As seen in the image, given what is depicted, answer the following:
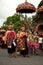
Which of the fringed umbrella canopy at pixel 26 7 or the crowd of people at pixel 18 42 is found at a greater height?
the fringed umbrella canopy at pixel 26 7

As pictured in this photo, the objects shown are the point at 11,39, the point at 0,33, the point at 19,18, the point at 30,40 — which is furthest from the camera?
the point at 19,18

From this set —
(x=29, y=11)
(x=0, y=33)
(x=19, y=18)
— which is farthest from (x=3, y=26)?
(x=29, y=11)

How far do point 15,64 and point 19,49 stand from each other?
6104 millimetres

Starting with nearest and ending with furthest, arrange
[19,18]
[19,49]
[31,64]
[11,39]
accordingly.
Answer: [31,64] < [11,39] < [19,49] < [19,18]

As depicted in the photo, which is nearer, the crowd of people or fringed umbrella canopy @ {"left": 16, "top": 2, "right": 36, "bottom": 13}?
the crowd of people

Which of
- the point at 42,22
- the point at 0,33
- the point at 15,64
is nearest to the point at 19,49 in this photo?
the point at 42,22

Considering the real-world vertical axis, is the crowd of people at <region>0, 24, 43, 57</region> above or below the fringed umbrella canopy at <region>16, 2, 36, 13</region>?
below

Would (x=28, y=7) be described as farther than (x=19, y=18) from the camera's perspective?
No

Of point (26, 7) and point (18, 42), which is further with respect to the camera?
point (26, 7)

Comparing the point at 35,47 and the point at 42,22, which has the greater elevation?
the point at 42,22

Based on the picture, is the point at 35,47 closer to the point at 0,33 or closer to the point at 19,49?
the point at 19,49

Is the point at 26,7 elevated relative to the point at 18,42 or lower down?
elevated

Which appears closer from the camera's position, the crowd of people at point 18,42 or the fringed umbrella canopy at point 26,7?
the crowd of people at point 18,42

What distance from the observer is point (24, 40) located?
2064cm
